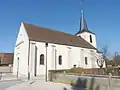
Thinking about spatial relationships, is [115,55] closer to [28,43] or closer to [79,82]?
[28,43]

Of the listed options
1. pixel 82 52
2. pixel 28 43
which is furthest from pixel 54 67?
pixel 82 52

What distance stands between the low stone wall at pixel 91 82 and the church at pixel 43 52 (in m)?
11.5

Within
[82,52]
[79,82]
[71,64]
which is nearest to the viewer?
[79,82]

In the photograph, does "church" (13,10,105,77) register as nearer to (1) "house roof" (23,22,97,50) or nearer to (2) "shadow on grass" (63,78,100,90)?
(1) "house roof" (23,22,97,50)

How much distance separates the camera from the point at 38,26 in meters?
38.4

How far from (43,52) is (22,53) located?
4384mm

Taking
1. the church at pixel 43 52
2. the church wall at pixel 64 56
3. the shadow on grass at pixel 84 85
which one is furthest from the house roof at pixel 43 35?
the shadow on grass at pixel 84 85

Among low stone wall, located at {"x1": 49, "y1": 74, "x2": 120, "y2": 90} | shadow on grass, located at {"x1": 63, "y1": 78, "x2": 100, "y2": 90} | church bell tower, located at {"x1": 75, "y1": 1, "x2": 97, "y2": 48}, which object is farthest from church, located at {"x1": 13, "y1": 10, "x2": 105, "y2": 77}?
shadow on grass, located at {"x1": 63, "y1": 78, "x2": 100, "y2": 90}

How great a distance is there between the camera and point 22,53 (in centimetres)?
3284

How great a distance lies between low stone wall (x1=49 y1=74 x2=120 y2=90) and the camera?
9.75 metres

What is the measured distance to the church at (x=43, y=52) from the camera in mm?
30562

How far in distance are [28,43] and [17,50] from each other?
696 centimetres

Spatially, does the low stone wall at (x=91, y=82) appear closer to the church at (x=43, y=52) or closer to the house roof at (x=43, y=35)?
the church at (x=43, y=52)

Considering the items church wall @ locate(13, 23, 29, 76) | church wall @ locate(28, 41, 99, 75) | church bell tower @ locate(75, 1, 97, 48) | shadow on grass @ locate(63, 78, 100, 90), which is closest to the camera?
shadow on grass @ locate(63, 78, 100, 90)
